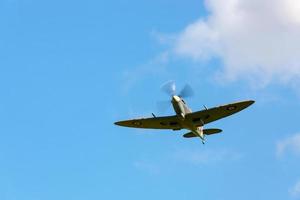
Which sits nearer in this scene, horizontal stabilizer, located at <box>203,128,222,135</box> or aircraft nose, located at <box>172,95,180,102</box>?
aircraft nose, located at <box>172,95,180,102</box>

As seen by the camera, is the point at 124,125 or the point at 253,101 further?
the point at 124,125

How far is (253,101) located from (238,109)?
1.84 meters

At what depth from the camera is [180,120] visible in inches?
3514

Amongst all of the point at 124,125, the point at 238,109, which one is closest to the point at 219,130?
the point at 238,109

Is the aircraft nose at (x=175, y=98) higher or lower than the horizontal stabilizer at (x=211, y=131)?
higher

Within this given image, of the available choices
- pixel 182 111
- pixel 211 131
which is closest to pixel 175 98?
pixel 182 111

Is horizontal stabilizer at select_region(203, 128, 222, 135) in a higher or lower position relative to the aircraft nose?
lower

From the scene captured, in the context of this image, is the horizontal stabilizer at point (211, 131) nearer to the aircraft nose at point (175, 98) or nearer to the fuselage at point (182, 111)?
the fuselage at point (182, 111)

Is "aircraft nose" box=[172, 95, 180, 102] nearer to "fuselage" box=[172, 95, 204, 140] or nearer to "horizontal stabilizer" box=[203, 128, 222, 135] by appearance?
"fuselage" box=[172, 95, 204, 140]

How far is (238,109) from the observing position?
298ft

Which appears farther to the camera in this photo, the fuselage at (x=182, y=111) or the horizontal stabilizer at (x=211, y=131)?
the horizontal stabilizer at (x=211, y=131)

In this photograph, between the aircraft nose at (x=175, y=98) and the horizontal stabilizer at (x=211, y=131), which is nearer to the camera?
the aircraft nose at (x=175, y=98)

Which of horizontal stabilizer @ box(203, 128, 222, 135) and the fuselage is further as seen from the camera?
horizontal stabilizer @ box(203, 128, 222, 135)

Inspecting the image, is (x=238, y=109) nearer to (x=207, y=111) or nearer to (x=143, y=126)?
(x=207, y=111)
